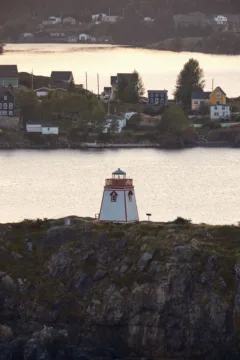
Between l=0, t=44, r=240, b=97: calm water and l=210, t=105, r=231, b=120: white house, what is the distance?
16.8 m

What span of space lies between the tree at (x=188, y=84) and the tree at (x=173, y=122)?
9.32 metres

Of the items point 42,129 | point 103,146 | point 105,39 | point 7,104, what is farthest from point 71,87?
point 105,39

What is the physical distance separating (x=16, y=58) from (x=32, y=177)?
8086cm

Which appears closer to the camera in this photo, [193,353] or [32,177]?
[193,353]

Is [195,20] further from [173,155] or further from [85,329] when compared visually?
[85,329]

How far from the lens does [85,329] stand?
40031 millimetres

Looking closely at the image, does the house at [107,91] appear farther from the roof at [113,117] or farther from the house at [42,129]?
the house at [42,129]

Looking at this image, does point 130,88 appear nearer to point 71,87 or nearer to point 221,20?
point 71,87

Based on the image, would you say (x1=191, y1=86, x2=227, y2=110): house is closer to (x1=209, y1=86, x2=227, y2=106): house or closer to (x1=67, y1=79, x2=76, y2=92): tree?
(x1=209, y1=86, x2=227, y2=106): house

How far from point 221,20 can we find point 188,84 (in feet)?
323

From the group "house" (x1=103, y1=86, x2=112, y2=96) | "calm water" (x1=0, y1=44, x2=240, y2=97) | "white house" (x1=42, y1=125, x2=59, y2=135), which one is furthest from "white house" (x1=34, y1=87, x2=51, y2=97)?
"white house" (x1=42, y1=125, x2=59, y2=135)

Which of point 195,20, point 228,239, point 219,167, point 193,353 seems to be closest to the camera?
point 193,353

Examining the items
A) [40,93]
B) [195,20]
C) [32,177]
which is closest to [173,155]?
[32,177]

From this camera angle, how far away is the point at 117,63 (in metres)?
139
